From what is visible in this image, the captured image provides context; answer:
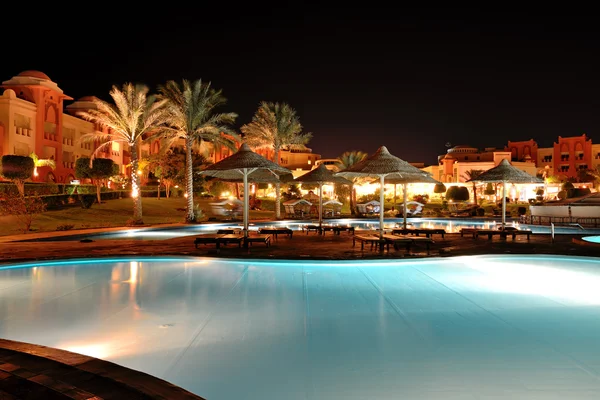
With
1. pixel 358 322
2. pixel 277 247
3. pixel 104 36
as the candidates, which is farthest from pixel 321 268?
pixel 104 36

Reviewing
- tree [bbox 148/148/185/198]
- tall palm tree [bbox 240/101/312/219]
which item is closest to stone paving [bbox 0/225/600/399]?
tall palm tree [bbox 240/101/312/219]

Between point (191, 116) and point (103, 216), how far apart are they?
8.65 m

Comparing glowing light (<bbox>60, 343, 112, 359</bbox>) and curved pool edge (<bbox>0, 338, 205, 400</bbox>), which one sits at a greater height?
curved pool edge (<bbox>0, 338, 205, 400</bbox>)

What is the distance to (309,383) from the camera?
378 cm

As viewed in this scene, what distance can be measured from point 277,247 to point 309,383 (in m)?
8.94

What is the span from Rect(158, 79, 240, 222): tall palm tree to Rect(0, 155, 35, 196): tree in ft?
27.9

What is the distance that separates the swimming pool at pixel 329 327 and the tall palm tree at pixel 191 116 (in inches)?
592

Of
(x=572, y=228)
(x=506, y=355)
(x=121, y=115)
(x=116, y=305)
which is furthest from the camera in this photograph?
(x=121, y=115)

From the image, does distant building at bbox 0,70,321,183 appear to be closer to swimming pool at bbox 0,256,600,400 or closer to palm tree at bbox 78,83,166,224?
palm tree at bbox 78,83,166,224

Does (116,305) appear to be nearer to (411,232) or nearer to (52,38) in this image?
(411,232)

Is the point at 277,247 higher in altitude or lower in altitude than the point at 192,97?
lower

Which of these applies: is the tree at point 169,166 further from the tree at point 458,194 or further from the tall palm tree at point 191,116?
the tree at point 458,194

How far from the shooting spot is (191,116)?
77.7ft

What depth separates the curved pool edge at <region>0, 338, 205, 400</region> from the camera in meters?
3.11
